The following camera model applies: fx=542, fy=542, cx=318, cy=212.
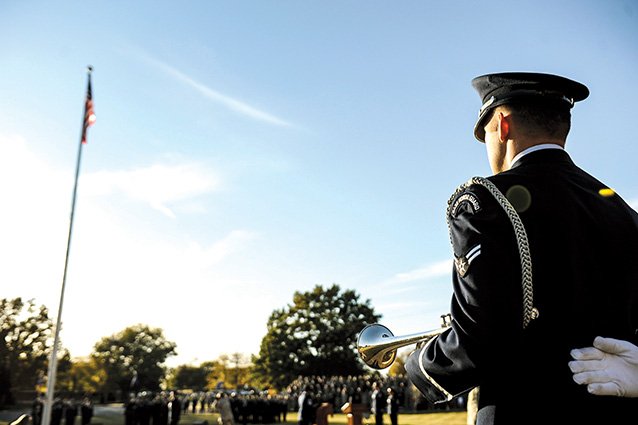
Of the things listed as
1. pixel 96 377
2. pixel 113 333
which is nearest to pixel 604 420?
pixel 96 377

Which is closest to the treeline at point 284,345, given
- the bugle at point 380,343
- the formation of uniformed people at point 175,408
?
the formation of uniformed people at point 175,408

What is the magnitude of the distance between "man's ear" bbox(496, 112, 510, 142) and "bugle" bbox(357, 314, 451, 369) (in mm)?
890

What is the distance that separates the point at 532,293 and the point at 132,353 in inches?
4097

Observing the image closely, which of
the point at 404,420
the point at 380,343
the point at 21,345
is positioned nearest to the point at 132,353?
the point at 21,345

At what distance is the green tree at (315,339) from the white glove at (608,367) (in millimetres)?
52902

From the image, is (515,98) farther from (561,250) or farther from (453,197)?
(561,250)

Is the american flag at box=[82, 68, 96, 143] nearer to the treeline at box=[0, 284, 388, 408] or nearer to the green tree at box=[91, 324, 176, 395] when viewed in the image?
the treeline at box=[0, 284, 388, 408]

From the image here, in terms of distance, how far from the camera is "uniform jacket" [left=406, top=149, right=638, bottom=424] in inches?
71.5

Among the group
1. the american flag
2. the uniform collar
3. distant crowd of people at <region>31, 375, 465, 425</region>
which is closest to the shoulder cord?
the uniform collar

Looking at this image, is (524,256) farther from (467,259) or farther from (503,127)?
(503,127)

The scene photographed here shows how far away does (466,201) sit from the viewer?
2.01 m

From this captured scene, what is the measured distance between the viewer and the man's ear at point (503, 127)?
2244 millimetres

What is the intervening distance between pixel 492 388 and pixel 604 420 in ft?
1.19

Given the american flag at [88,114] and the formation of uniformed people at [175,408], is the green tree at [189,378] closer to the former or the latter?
the formation of uniformed people at [175,408]
